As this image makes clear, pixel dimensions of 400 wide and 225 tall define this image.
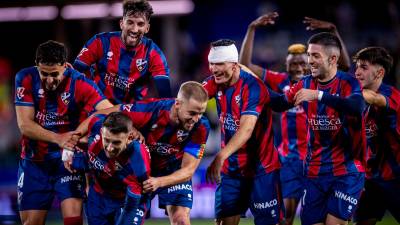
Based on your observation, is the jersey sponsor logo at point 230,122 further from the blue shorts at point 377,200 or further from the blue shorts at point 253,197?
the blue shorts at point 377,200

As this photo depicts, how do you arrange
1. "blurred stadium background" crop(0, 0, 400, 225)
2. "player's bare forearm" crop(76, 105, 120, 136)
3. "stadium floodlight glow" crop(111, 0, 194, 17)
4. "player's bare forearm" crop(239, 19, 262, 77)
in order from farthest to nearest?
"stadium floodlight glow" crop(111, 0, 194, 17) < "blurred stadium background" crop(0, 0, 400, 225) < "player's bare forearm" crop(239, 19, 262, 77) < "player's bare forearm" crop(76, 105, 120, 136)

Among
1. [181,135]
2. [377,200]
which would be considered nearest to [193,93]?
[181,135]

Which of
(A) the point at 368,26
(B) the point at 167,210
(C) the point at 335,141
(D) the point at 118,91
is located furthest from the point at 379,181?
(A) the point at 368,26

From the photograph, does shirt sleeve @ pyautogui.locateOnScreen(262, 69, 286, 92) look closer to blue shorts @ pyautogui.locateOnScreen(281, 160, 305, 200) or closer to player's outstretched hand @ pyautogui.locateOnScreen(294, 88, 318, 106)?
blue shorts @ pyautogui.locateOnScreen(281, 160, 305, 200)

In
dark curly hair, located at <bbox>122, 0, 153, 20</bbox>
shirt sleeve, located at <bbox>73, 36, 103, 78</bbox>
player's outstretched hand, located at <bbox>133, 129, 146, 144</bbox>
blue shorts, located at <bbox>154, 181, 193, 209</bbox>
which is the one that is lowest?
blue shorts, located at <bbox>154, 181, 193, 209</bbox>

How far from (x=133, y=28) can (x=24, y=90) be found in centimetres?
134

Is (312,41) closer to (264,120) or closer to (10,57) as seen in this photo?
(264,120)

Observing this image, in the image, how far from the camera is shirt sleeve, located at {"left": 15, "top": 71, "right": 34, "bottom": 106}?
24.1ft

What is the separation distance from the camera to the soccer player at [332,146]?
23.3 ft

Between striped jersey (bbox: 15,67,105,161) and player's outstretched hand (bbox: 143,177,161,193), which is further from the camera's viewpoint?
striped jersey (bbox: 15,67,105,161)

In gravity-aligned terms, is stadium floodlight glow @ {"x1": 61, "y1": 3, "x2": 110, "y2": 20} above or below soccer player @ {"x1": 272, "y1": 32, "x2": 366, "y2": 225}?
above

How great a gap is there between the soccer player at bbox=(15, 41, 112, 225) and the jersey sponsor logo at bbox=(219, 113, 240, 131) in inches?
48.5

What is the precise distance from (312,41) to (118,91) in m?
2.23

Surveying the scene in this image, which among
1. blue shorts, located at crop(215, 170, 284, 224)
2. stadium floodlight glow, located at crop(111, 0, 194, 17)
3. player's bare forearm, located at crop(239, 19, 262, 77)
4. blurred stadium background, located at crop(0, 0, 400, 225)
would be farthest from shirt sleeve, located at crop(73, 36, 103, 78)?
stadium floodlight glow, located at crop(111, 0, 194, 17)
